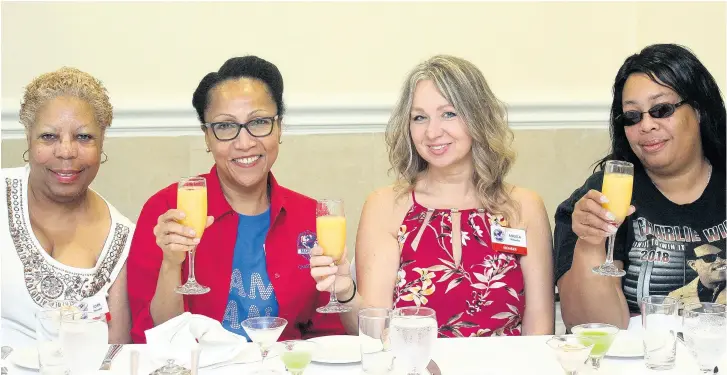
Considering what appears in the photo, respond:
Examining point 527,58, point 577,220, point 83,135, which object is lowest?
point 577,220

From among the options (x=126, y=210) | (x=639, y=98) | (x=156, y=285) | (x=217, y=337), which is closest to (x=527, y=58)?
(x=639, y=98)

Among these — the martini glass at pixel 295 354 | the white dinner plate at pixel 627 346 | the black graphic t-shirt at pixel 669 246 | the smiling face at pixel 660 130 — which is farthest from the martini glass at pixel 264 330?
the smiling face at pixel 660 130

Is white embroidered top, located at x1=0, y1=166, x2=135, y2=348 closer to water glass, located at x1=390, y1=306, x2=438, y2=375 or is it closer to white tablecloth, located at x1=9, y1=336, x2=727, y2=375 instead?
white tablecloth, located at x1=9, y1=336, x2=727, y2=375

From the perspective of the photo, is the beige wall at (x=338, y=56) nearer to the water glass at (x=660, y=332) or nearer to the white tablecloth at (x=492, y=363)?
the white tablecloth at (x=492, y=363)

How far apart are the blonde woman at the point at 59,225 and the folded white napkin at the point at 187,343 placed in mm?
728

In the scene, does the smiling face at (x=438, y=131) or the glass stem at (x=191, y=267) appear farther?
the smiling face at (x=438, y=131)

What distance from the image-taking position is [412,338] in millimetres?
1821

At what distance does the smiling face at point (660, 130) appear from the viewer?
272 cm

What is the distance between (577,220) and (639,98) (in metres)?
0.48

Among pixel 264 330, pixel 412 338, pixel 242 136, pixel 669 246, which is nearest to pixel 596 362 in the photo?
pixel 412 338

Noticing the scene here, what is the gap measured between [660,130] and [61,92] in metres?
1.92

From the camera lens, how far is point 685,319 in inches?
75.9

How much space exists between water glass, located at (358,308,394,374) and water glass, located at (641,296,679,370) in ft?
2.03

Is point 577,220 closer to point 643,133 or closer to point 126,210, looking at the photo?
point 643,133
